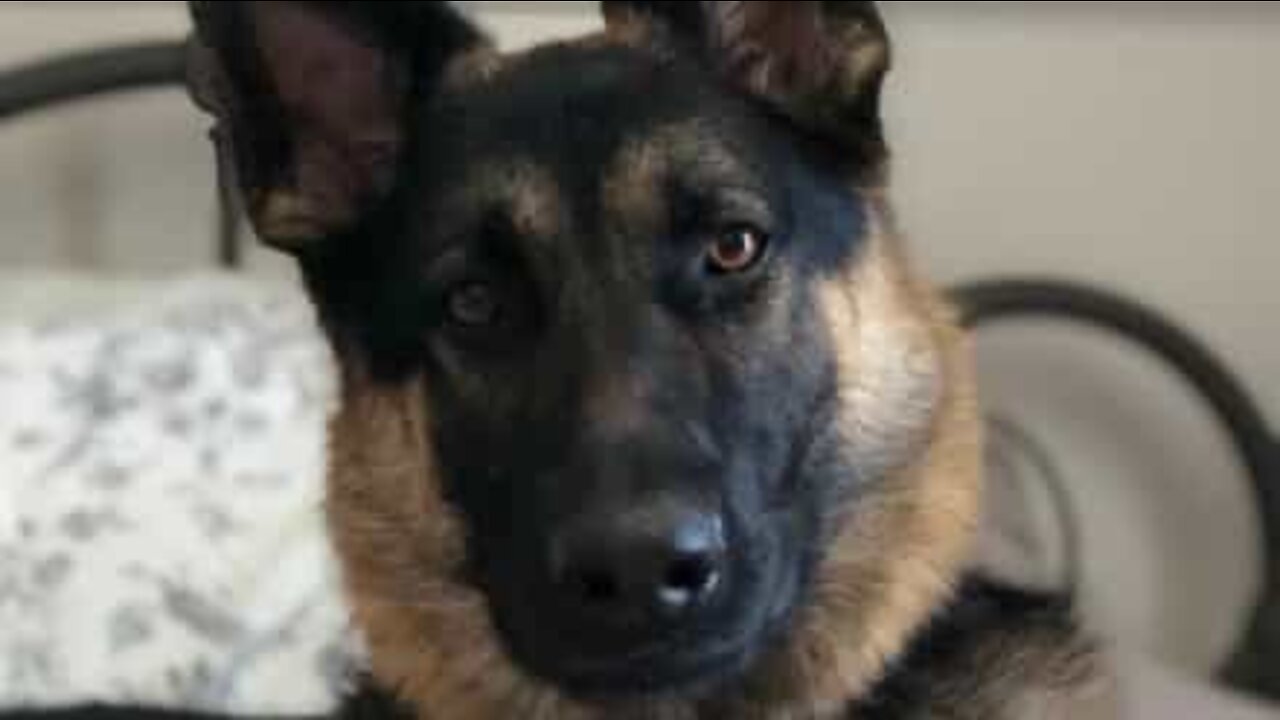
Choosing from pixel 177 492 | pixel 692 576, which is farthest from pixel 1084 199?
pixel 692 576

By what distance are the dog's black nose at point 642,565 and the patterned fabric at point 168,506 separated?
2.66 feet

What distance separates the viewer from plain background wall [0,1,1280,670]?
243 centimetres

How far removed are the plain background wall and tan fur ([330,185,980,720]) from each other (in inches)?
40.5

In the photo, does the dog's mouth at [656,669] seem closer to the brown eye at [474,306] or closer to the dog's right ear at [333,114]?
the brown eye at [474,306]

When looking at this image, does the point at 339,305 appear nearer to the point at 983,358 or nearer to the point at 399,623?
the point at 399,623

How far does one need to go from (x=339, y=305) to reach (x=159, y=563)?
2.42 feet

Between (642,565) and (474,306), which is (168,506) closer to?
(474,306)

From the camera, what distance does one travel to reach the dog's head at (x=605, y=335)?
1.27 meters

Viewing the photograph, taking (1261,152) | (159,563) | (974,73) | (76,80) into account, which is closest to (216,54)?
(159,563)

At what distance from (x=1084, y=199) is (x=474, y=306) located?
4.23ft

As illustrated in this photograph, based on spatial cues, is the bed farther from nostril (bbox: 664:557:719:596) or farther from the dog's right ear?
nostril (bbox: 664:557:719:596)

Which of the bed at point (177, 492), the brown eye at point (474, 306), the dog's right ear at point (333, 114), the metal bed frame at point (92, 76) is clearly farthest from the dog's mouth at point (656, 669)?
the metal bed frame at point (92, 76)

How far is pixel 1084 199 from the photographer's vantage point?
2.48m

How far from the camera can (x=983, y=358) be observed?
2586mm
